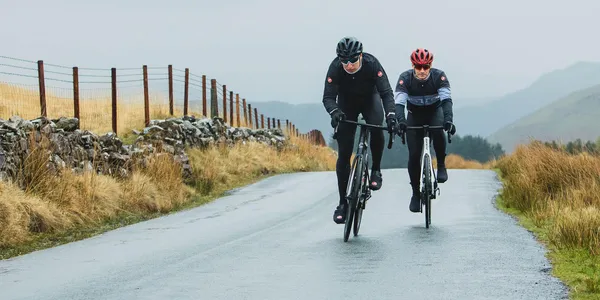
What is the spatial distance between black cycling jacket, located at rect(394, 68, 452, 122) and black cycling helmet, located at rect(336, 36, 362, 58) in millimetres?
1446

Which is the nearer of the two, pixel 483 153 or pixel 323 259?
pixel 323 259

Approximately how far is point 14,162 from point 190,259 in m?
5.44

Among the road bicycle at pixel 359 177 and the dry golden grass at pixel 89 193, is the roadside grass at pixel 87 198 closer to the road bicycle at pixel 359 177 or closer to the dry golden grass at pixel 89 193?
the dry golden grass at pixel 89 193

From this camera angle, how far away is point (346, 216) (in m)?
9.96

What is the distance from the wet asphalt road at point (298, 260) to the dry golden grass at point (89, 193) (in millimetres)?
856

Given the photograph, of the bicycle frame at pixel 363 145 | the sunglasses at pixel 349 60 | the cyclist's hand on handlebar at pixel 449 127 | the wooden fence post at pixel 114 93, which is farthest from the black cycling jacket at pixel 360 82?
the wooden fence post at pixel 114 93

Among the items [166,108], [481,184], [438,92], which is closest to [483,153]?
[166,108]

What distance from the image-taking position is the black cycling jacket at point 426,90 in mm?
10734

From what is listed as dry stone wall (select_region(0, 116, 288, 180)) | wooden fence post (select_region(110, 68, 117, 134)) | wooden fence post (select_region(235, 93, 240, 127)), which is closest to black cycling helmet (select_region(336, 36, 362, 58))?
dry stone wall (select_region(0, 116, 288, 180))

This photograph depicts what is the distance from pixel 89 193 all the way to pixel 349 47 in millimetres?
6877

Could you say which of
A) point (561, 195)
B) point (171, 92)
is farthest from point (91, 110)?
point (561, 195)

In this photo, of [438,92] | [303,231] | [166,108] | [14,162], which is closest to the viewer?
[438,92]

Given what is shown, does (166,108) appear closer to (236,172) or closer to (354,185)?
(236,172)

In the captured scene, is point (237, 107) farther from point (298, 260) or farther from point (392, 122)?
point (298, 260)
